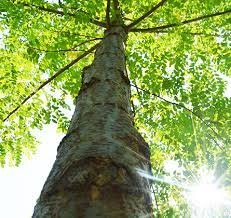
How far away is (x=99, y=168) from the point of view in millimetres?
1467

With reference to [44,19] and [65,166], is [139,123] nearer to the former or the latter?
[44,19]

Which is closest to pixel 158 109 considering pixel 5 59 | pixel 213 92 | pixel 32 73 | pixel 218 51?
pixel 213 92

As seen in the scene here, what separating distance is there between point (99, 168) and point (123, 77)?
5.25 feet

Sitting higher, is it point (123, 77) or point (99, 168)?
point (123, 77)

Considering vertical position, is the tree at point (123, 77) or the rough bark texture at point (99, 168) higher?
the tree at point (123, 77)

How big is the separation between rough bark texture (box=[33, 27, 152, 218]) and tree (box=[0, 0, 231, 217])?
0.05ft

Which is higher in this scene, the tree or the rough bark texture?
the tree

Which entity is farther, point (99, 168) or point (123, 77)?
point (123, 77)

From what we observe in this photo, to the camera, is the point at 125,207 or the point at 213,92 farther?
the point at 213,92

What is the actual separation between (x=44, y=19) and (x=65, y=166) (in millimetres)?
3075

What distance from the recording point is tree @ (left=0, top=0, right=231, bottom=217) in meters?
2.50

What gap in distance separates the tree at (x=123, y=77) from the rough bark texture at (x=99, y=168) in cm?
2

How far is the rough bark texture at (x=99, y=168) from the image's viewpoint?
4.21ft

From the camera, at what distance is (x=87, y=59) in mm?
6117
